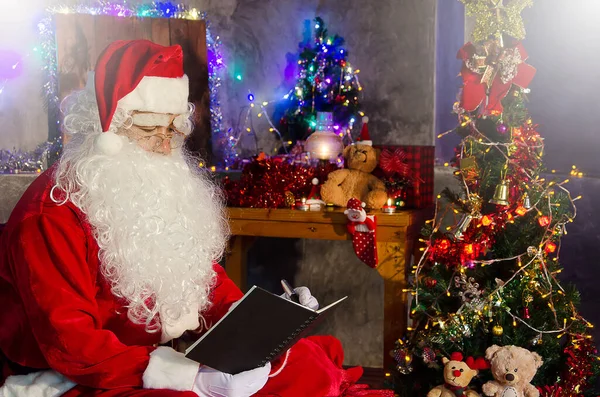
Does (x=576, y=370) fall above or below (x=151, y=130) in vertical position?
below

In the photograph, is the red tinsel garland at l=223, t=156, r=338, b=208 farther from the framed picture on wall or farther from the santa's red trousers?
the santa's red trousers

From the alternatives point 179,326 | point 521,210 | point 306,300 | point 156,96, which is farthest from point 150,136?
point 521,210

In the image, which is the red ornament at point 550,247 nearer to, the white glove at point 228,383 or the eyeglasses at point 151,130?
the white glove at point 228,383

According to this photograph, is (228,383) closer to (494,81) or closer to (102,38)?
(494,81)

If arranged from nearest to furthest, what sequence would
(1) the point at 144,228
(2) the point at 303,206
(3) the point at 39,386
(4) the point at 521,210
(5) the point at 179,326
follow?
(3) the point at 39,386, (1) the point at 144,228, (5) the point at 179,326, (4) the point at 521,210, (2) the point at 303,206

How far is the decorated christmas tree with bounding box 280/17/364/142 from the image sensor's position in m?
4.44

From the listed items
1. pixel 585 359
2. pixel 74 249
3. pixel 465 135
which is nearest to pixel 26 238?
pixel 74 249

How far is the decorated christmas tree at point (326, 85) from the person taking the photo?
14.6ft

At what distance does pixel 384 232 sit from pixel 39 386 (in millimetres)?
1873

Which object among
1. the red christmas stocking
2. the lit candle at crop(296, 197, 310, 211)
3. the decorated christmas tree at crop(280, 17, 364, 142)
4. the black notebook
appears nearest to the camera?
the black notebook

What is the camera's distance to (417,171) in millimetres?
3891

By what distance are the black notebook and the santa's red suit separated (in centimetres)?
10

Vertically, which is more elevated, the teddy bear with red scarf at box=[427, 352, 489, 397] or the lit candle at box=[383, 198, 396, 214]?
the lit candle at box=[383, 198, 396, 214]

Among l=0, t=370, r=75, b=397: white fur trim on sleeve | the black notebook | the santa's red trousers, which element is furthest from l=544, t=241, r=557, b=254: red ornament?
l=0, t=370, r=75, b=397: white fur trim on sleeve
